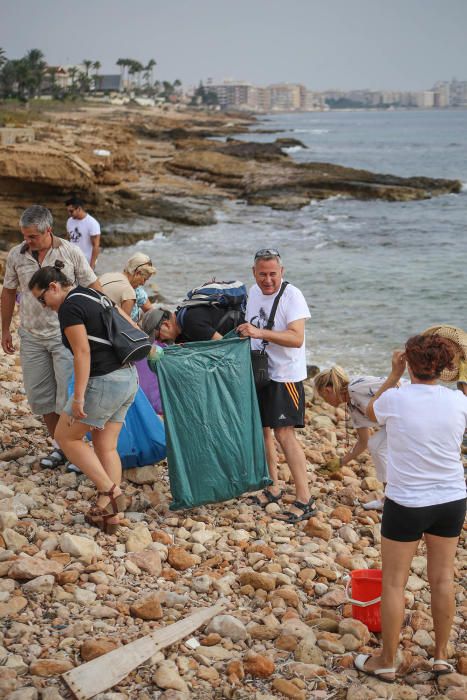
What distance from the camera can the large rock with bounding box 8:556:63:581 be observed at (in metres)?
4.11

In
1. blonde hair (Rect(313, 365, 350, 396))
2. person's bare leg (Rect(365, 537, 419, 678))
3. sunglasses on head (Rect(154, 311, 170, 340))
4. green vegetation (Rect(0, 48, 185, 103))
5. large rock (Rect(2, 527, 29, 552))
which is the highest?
green vegetation (Rect(0, 48, 185, 103))

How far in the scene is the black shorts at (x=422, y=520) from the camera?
3.46 meters

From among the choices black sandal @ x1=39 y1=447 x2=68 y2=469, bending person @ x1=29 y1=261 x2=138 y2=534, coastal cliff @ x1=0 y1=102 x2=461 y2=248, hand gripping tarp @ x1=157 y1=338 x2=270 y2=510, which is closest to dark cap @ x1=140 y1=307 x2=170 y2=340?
hand gripping tarp @ x1=157 y1=338 x2=270 y2=510

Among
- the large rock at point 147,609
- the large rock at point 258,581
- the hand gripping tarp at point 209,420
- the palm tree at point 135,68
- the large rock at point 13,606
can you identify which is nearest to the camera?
the large rock at point 13,606

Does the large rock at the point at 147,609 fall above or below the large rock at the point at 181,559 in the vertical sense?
above

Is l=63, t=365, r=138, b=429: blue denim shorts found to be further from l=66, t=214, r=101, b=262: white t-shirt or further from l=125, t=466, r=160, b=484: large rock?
l=66, t=214, r=101, b=262: white t-shirt

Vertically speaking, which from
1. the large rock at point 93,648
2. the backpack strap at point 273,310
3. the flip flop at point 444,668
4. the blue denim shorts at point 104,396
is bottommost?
the flip flop at point 444,668

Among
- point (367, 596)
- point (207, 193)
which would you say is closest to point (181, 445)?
point (367, 596)

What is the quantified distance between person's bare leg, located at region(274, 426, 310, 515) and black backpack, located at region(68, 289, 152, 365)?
4.06 feet

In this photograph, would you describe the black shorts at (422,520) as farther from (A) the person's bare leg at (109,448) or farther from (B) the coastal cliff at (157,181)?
(B) the coastal cliff at (157,181)

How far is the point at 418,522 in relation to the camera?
11.4ft

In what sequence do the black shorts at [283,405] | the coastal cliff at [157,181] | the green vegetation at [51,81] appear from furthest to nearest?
the green vegetation at [51,81] < the coastal cliff at [157,181] < the black shorts at [283,405]

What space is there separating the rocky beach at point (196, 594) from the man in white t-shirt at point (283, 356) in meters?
0.34

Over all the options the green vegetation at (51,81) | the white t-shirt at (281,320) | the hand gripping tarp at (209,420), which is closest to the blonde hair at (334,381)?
the white t-shirt at (281,320)
